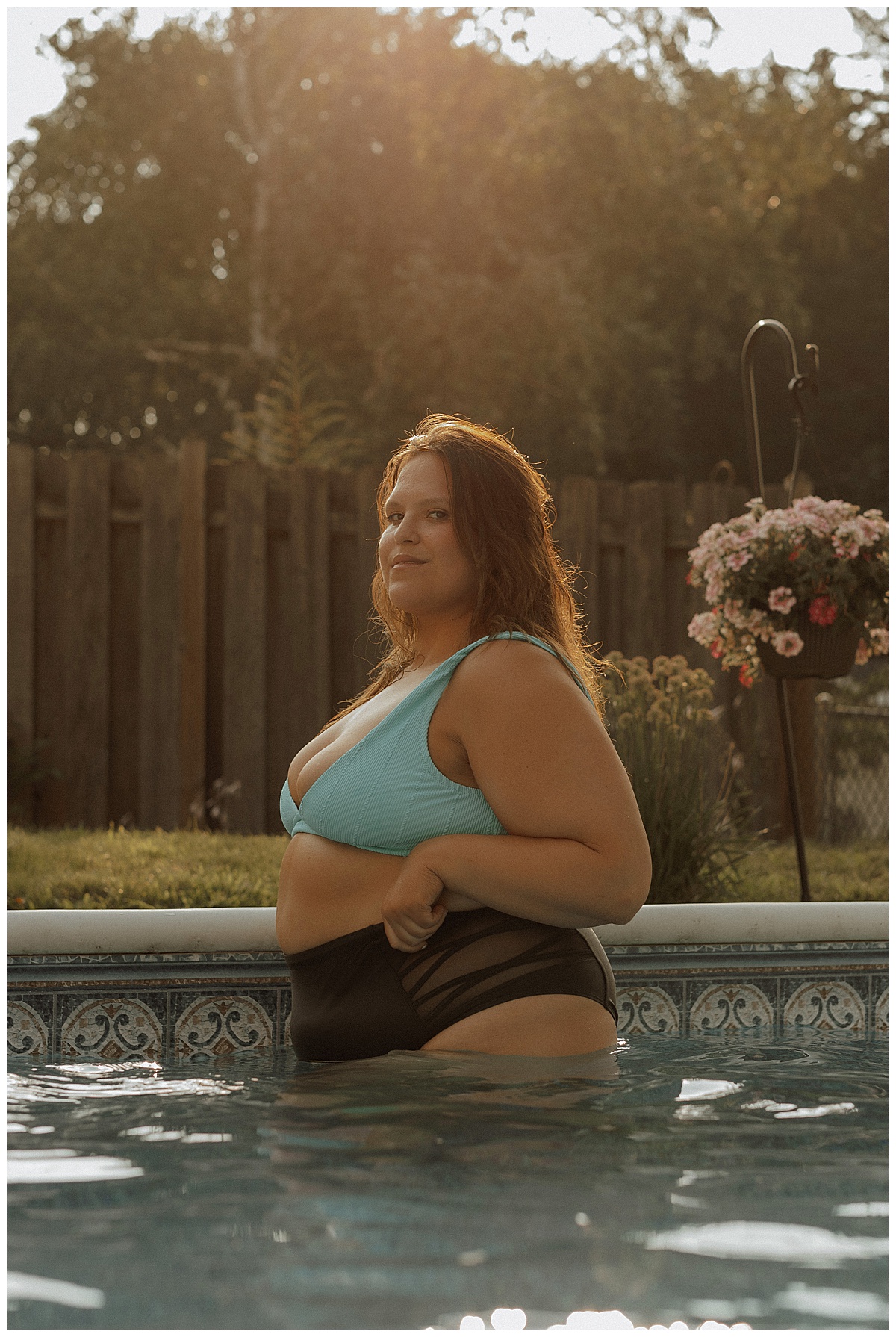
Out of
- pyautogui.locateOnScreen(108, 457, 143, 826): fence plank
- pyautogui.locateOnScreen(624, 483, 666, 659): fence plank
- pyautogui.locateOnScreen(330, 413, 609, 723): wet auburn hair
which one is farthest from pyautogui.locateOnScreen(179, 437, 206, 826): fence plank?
pyautogui.locateOnScreen(330, 413, 609, 723): wet auburn hair

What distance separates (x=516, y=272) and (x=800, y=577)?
12133 mm

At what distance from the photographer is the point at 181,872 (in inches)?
171

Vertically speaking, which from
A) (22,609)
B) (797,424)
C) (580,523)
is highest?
(797,424)

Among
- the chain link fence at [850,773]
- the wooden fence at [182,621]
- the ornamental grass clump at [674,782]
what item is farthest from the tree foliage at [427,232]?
the ornamental grass clump at [674,782]

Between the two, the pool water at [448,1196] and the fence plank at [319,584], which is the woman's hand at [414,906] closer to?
the pool water at [448,1196]

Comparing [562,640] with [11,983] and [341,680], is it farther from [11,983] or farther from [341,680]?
[341,680]

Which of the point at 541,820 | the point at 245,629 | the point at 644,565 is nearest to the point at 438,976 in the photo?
the point at 541,820

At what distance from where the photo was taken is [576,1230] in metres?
1.50

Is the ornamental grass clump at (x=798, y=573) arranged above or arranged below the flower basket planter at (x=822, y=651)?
above

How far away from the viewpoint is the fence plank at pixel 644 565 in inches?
263

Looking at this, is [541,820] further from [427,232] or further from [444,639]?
[427,232]

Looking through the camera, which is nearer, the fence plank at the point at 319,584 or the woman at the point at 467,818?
the woman at the point at 467,818

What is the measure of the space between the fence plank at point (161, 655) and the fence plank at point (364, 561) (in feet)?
2.93

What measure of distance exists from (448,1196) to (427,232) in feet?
50.1
